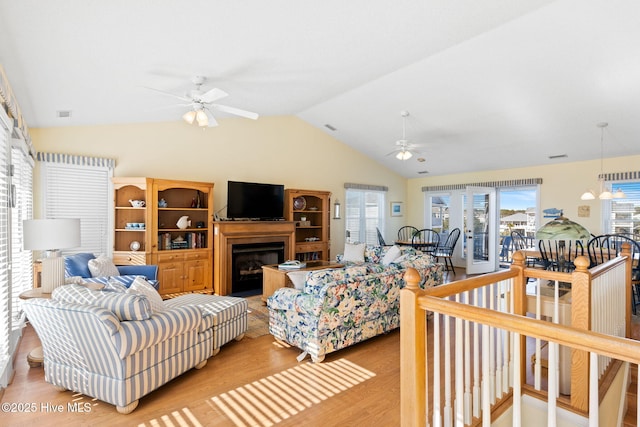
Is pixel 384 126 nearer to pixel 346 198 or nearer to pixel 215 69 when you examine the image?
pixel 346 198

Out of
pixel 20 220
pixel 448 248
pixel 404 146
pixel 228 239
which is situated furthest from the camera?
pixel 448 248

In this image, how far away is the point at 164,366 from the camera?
8.55ft

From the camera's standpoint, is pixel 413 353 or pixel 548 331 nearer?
pixel 548 331

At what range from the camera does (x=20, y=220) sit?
146 inches

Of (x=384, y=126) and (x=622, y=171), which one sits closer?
(x=622, y=171)

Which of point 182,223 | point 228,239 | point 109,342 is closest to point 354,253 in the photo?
point 228,239

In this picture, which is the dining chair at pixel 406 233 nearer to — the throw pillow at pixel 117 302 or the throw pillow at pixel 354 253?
the throw pillow at pixel 354 253

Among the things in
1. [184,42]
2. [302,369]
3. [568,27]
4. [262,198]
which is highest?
[568,27]

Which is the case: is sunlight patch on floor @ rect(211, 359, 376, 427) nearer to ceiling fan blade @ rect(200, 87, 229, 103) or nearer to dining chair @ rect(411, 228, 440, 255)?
ceiling fan blade @ rect(200, 87, 229, 103)

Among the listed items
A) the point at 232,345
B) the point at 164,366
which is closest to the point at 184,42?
the point at 164,366

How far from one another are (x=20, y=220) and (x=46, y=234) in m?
1.23

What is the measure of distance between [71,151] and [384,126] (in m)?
5.21

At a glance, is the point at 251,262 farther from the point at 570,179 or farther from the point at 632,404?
the point at 570,179

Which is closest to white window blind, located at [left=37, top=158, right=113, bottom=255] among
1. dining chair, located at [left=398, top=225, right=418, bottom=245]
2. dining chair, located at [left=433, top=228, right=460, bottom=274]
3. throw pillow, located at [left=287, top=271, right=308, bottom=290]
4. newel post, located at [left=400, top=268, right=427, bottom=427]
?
throw pillow, located at [left=287, top=271, right=308, bottom=290]
